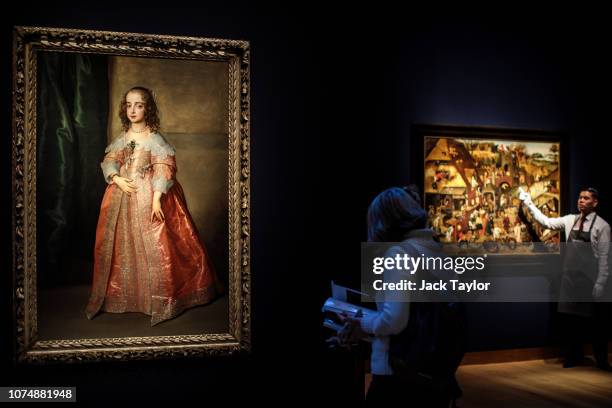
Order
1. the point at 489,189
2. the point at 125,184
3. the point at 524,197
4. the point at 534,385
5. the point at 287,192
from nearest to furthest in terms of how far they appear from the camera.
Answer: the point at 125,184, the point at 287,192, the point at 534,385, the point at 489,189, the point at 524,197

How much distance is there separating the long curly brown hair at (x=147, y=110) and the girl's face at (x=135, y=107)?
2 centimetres

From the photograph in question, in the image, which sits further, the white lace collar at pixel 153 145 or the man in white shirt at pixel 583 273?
the man in white shirt at pixel 583 273

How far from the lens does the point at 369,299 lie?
373 cm

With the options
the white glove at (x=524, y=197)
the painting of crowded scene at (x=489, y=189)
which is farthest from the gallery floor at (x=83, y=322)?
the white glove at (x=524, y=197)

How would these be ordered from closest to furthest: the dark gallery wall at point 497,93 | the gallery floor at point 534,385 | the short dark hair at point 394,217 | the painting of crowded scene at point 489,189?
the short dark hair at point 394,217
the gallery floor at point 534,385
the dark gallery wall at point 497,93
the painting of crowded scene at point 489,189

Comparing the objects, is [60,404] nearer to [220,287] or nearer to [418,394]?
[220,287]

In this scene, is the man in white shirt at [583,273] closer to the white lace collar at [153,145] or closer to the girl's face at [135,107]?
the white lace collar at [153,145]

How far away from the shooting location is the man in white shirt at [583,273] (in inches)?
294

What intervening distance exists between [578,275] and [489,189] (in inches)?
59.6

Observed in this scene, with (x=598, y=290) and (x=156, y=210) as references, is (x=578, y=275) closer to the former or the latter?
(x=598, y=290)

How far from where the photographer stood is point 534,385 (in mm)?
6703

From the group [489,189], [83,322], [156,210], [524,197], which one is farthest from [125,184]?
[524,197]

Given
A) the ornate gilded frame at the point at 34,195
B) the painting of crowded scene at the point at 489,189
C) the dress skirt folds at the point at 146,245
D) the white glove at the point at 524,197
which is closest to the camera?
the ornate gilded frame at the point at 34,195

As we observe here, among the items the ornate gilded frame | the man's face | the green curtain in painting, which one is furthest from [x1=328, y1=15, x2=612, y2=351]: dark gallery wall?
the green curtain in painting
